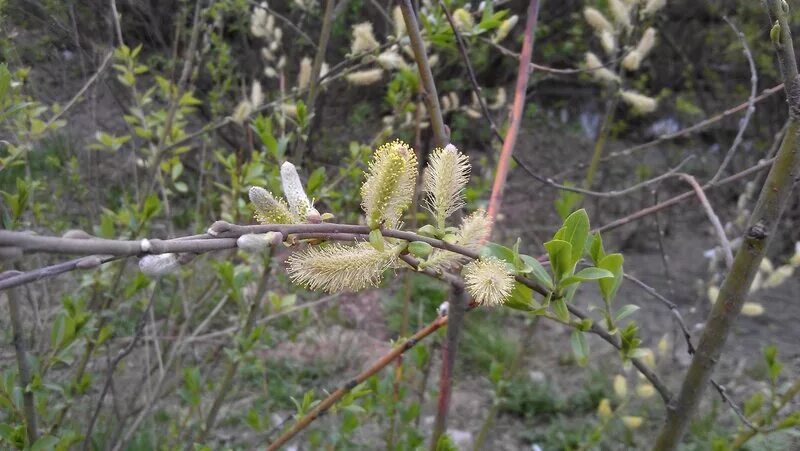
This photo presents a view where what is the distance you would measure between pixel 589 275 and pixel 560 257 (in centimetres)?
4

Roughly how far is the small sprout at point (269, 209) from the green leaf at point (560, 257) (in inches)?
10.2

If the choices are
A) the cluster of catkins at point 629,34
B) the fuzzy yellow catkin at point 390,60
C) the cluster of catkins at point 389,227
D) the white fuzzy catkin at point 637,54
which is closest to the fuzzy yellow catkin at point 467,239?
the cluster of catkins at point 389,227

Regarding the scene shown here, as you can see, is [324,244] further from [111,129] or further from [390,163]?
[111,129]

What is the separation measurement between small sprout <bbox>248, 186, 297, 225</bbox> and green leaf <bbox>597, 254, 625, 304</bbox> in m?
0.36

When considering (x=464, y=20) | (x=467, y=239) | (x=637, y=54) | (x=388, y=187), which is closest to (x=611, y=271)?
(x=467, y=239)

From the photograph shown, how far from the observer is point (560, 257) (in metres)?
0.75

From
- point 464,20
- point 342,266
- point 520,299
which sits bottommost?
point 520,299

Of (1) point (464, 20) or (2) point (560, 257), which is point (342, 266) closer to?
(2) point (560, 257)

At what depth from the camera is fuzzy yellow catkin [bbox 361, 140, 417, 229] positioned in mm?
611

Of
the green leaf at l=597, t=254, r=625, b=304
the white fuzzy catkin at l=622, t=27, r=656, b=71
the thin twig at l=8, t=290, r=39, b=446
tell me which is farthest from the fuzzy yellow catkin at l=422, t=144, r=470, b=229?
the white fuzzy catkin at l=622, t=27, r=656, b=71

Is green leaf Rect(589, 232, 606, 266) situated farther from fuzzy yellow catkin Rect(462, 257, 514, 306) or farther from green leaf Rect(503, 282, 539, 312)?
fuzzy yellow catkin Rect(462, 257, 514, 306)

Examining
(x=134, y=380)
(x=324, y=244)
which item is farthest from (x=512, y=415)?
(x=324, y=244)

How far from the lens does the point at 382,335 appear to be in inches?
148

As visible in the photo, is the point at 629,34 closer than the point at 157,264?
No
